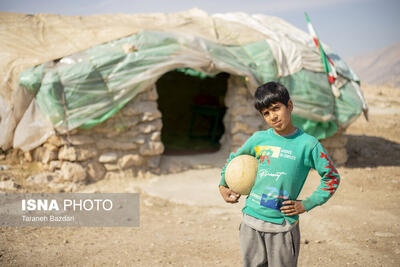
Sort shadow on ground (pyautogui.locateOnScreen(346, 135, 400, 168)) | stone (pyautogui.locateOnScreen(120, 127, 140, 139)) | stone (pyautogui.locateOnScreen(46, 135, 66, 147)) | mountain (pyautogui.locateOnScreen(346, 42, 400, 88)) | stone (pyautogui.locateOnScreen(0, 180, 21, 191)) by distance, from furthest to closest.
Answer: mountain (pyautogui.locateOnScreen(346, 42, 400, 88)) < shadow on ground (pyautogui.locateOnScreen(346, 135, 400, 168)) < stone (pyautogui.locateOnScreen(120, 127, 140, 139)) < stone (pyautogui.locateOnScreen(46, 135, 66, 147)) < stone (pyautogui.locateOnScreen(0, 180, 21, 191))

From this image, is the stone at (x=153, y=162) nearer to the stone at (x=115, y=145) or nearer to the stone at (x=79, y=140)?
the stone at (x=115, y=145)

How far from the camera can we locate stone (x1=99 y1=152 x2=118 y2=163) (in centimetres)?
531

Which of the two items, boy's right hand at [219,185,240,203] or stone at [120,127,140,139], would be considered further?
stone at [120,127,140,139]

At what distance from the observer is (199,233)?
12.4 ft

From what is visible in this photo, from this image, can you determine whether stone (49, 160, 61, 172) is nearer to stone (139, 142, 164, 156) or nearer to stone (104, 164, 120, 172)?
stone (104, 164, 120, 172)

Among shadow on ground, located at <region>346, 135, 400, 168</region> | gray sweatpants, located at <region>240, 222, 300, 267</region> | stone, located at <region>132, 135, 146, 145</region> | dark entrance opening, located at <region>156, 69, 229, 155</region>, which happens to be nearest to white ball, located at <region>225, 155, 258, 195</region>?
gray sweatpants, located at <region>240, 222, 300, 267</region>

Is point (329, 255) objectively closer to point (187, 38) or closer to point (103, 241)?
point (103, 241)

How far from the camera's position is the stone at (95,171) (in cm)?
527

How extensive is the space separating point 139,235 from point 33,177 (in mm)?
2317

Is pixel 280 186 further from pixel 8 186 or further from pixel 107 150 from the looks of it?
pixel 8 186

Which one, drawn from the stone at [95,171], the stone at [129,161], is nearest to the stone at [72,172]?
the stone at [95,171]

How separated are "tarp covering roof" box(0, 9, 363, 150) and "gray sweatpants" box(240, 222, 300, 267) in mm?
3815

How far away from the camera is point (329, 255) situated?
10.6 feet

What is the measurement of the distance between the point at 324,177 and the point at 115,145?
4.14 metres
